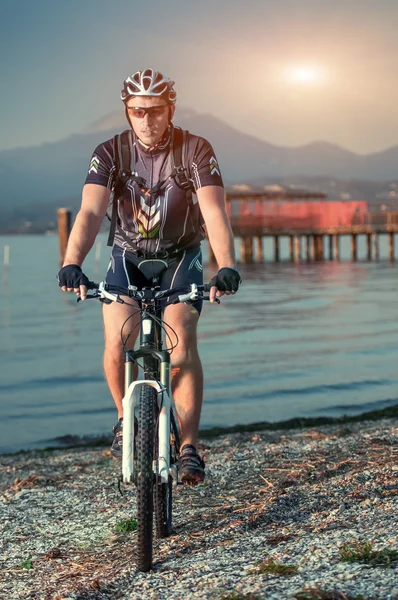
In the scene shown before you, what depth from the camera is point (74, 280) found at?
513cm

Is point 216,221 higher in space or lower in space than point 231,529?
higher

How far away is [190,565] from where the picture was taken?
4922mm

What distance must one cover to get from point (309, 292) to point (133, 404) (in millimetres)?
41607

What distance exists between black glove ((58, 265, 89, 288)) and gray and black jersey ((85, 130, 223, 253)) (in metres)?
0.66

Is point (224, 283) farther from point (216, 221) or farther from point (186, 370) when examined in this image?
point (186, 370)

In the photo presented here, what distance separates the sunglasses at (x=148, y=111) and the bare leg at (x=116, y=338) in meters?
1.02

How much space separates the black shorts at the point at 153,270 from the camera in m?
5.72

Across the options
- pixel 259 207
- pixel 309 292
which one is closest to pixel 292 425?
pixel 309 292

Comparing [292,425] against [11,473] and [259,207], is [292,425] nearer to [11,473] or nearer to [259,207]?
[11,473]

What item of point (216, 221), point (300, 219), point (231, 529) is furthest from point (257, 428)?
point (300, 219)

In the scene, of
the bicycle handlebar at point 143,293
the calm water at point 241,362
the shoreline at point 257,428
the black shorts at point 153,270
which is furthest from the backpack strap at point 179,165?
the calm water at point 241,362

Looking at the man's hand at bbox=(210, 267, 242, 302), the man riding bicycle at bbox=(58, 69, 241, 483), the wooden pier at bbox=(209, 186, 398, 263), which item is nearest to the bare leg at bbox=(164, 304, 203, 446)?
the man riding bicycle at bbox=(58, 69, 241, 483)

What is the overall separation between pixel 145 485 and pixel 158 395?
49 cm

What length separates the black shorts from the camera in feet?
18.8
